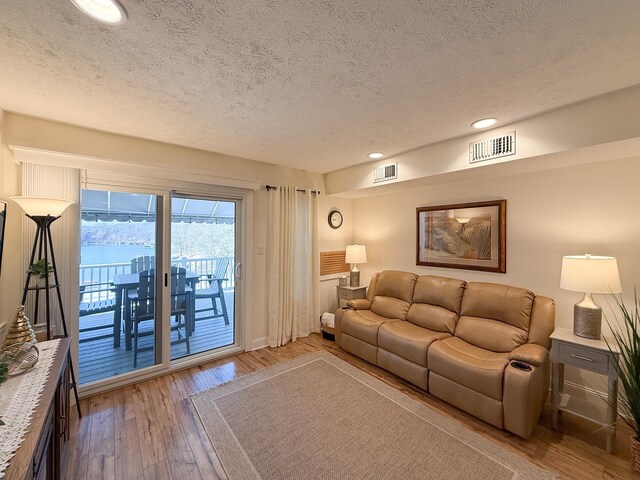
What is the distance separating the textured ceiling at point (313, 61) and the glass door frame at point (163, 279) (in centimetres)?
73

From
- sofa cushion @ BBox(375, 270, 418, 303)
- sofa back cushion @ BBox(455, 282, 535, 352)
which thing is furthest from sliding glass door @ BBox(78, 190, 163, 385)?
sofa back cushion @ BBox(455, 282, 535, 352)

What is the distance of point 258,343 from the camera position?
3.55 m

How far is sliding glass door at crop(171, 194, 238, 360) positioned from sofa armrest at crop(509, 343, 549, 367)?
3.05 m

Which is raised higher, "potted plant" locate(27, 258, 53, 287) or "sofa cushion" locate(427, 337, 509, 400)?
"potted plant" locate(27, 258, 53, 287)

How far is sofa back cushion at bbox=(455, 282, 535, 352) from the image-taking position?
241 cm

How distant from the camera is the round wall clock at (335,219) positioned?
14.0ft

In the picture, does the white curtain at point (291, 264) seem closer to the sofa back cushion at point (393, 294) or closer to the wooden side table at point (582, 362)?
the sofa back cushion at point (393, 294)

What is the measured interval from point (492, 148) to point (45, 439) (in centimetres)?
347

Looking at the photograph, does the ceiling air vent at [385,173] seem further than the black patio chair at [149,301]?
Yes

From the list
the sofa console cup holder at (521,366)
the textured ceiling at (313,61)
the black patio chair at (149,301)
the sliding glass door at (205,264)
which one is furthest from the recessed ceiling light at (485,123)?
the black patio chair at (149,301)

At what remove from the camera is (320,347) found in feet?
11.8

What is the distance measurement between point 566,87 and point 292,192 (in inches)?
112

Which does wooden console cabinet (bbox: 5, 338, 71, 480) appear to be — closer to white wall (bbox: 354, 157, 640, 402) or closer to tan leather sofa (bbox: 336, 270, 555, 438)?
tan leather sofa (bbox: 336, 270, 555, 438)

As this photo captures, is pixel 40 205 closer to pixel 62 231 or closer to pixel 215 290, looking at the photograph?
pixel 62 231
